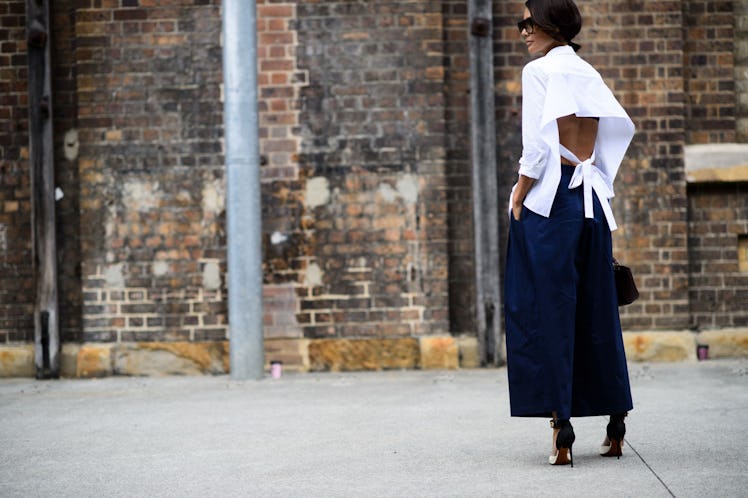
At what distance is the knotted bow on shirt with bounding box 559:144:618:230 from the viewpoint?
4.76 metres

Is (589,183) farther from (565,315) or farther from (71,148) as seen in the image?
(71,148)

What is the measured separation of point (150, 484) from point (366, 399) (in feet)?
8.85

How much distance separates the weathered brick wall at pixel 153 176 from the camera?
8.84 metres

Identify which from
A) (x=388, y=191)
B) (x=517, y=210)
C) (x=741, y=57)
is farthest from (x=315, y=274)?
(x=517, y=210)

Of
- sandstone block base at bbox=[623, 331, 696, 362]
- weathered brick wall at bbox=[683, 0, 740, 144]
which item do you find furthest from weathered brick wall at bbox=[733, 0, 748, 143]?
sandstone block base at bbox=[623, 331, 696, 362]

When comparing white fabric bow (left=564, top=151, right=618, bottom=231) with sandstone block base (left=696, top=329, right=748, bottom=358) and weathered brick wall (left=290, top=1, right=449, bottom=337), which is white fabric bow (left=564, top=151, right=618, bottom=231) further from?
sandstone block base (left=696, top=329, right=748, bottom=358)

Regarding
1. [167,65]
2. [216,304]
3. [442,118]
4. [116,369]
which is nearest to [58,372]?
[116,369]

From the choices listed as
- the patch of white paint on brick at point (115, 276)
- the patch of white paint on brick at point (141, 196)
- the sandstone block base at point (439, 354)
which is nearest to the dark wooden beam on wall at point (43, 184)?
the patch of white paint on brick at point (115, 276)

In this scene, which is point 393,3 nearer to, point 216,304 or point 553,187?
point 216,304

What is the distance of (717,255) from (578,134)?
464 centimetres

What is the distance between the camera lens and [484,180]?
878 centimetres

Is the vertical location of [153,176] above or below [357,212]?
above

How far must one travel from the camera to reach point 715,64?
920 cm

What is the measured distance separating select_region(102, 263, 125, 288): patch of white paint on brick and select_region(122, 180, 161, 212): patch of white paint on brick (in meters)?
0.43
